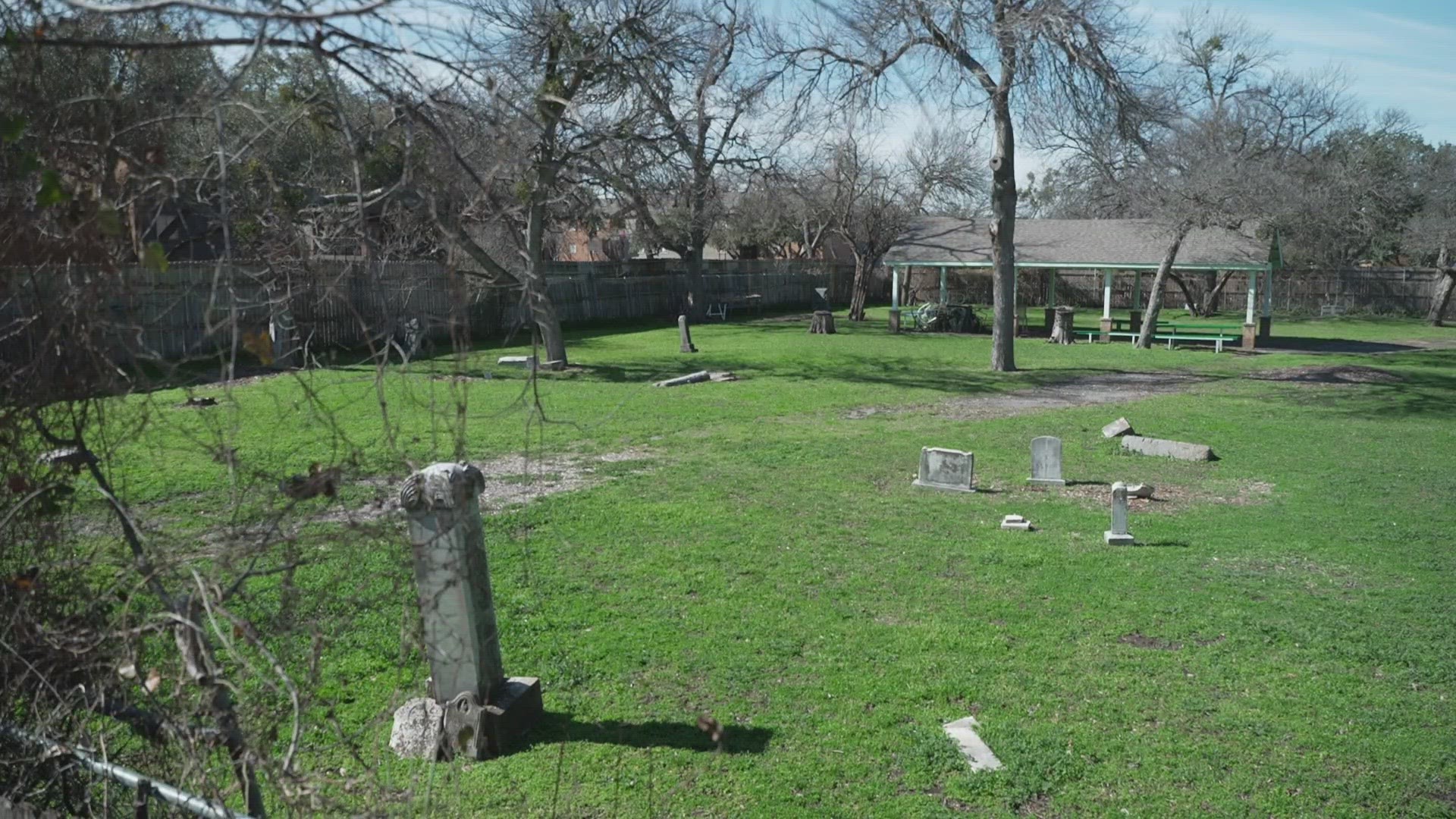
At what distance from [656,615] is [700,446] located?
23.2 feet

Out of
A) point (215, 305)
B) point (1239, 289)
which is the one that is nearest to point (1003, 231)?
point (215, 305)

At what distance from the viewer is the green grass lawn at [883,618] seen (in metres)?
5.18

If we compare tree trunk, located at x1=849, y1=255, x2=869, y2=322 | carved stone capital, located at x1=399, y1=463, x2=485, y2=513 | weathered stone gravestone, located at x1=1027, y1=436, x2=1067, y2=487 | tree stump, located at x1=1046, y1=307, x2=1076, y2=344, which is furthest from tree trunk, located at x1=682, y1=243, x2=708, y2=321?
carved stone capital, located at x1=399, y1=463, x2=485, y2=513

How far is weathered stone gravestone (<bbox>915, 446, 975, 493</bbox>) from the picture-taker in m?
12.2

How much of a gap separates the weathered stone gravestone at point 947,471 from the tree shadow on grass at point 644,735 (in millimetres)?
6785

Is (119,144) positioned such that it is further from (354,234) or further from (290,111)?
(354,234)

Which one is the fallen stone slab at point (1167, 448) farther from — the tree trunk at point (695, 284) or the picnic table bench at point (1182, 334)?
the tree trunk at point (695, 284)

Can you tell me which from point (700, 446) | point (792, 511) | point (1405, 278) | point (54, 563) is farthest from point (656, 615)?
point (1405, 278)

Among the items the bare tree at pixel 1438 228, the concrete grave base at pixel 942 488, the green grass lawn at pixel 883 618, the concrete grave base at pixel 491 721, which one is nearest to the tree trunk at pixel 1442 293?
the bare tree at pixel 1438 228

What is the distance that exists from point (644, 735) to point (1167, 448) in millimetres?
10816

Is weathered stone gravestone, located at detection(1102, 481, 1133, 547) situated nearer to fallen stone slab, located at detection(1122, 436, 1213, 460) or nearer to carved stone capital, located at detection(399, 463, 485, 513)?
fallen stone slab, located at detection(1122, 436, 1213, 460)

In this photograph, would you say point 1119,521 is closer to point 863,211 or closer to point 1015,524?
point 1015,524

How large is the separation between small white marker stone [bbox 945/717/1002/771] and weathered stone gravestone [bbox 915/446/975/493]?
633 centimetres

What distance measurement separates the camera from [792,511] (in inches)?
433
